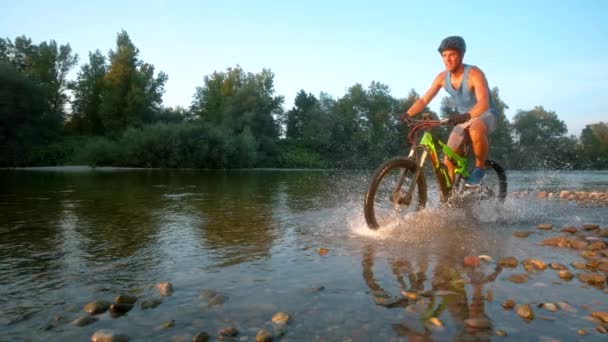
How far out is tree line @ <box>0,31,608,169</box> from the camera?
120 ft

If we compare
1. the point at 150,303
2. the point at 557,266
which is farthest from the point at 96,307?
the point at 557,266

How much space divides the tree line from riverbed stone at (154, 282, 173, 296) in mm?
34184

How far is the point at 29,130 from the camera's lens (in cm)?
3475

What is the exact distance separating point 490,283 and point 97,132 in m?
61.7

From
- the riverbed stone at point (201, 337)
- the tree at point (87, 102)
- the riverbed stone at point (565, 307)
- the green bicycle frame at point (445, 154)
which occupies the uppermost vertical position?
the tree at point (87, 102)

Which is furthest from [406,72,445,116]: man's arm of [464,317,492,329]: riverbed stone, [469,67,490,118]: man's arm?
[464,317,492,329]: riverbed stone

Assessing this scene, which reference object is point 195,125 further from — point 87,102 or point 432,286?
point 432,286

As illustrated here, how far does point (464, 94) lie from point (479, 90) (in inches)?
9.5

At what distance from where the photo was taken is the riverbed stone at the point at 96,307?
6.82 feet

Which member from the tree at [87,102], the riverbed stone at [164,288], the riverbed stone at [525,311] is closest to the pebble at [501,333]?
the riverbed stone at [525,311]

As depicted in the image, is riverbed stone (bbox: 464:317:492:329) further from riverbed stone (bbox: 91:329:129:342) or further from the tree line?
the tree line

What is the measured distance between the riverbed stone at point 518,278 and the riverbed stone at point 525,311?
0.58 meters

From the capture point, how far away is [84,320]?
6.39 feet

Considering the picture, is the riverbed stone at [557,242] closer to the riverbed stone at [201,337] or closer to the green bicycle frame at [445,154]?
the green bicycle frame at [445,154]
